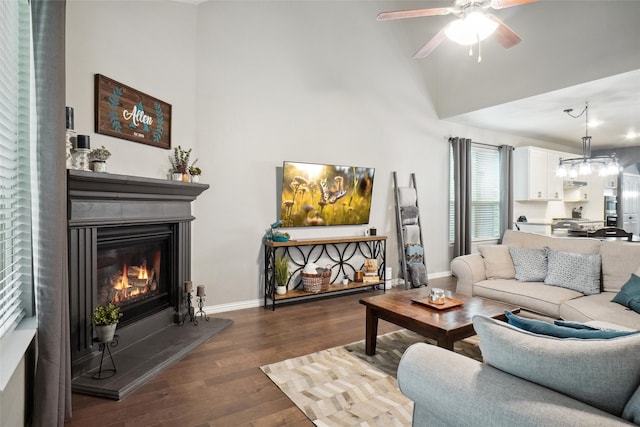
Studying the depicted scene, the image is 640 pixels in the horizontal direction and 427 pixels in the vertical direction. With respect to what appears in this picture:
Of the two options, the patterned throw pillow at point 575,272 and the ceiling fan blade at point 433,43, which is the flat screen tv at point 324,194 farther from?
the patterned throw pillow at point 575,272

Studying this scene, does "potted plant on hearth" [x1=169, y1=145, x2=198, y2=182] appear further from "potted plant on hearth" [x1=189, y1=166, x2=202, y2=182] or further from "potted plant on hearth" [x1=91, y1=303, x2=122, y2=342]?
"potted plant on hearth" [x1=91, y1=303, x2=122, y2=342]

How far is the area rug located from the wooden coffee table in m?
0.22

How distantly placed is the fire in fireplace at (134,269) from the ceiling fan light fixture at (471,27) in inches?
113

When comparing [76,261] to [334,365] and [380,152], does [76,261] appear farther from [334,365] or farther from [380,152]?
[380,152]

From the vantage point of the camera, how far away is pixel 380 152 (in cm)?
534

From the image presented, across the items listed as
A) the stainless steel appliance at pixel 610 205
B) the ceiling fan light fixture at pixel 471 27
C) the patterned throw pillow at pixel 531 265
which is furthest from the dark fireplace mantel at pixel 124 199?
the stainless steel appliance at pixel 610 205

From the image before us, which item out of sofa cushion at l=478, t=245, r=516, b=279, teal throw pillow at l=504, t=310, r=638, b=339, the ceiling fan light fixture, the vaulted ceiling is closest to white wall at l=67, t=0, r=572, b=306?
the vaulted ceiling

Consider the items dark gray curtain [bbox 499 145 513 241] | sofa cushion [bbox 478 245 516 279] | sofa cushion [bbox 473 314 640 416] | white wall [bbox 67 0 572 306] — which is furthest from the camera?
dark gray curtain [bbox 499 145 513 241]

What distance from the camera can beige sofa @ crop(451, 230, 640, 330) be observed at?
108 inches

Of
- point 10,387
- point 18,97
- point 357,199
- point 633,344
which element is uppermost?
point 18,97

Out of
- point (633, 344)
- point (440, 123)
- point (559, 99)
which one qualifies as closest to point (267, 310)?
point (633, 344)

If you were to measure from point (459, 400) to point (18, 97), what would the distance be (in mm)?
2347

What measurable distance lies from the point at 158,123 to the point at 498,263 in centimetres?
361

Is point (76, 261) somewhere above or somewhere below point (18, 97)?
below
